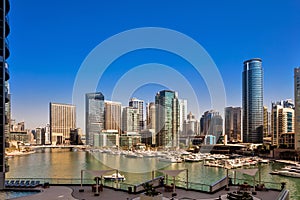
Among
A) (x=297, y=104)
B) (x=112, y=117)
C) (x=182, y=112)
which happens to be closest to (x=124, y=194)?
(x=297, y=104)

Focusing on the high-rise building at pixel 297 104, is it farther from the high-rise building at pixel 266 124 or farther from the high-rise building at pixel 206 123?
the high-rise building at pixel 266 124

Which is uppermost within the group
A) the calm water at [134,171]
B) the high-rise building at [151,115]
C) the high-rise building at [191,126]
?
the high-rise building at [151,115]

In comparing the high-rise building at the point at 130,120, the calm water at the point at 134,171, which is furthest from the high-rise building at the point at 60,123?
the calm water at the point at 134,171

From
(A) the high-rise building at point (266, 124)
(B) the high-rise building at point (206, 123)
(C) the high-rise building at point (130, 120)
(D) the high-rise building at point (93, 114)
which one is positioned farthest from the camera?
(A) the high-rise building at point (266, 124)

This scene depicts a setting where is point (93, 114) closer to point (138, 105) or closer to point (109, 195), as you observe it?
point (138, 105)

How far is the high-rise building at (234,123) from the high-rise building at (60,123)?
62487mm

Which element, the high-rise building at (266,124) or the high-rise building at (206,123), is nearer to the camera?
the high-rise building at (206,123)

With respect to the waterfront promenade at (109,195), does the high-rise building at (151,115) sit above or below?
above

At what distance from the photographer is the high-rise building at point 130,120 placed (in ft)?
232

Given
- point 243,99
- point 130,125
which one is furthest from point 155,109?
point 243,99

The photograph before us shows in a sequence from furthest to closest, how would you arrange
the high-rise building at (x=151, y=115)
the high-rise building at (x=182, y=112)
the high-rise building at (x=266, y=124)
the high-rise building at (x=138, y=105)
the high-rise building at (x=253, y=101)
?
the high-rise building at (x=266, y=124), the high-rise building at (x=253, y=101), the high-rise building at (x=182, y=112), the high-rise building at (x=151, y=115), the high-rise building at (x=138, y=105)

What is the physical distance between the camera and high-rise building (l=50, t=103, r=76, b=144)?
112062 mm

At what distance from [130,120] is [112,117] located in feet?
31.4

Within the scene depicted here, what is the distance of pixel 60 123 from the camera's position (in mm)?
115375
